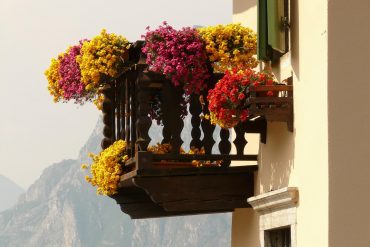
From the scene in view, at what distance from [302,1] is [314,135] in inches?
56.2

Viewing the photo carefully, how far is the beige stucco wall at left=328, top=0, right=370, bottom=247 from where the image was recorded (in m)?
11.1

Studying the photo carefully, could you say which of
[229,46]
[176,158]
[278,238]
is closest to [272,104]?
[229,46]

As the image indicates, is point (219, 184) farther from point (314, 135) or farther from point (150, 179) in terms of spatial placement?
point (314, 135)

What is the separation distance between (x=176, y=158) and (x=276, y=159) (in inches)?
44.3

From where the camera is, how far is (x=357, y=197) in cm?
1110

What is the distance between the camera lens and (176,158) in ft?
44.4

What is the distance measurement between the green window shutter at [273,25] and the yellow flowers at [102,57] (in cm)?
208

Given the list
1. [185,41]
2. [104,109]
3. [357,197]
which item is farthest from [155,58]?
[357,197]

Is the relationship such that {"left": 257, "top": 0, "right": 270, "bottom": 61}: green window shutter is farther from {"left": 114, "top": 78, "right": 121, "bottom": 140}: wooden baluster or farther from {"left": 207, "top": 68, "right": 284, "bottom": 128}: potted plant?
{"left": 114, "top": 78, "right": 121, "bottom": 140}: wooden baluster

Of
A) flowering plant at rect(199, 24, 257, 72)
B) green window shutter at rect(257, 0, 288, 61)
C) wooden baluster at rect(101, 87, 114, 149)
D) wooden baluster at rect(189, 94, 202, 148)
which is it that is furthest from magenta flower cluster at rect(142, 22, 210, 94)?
wooden baluster at rect(101, 87, 114, 149)

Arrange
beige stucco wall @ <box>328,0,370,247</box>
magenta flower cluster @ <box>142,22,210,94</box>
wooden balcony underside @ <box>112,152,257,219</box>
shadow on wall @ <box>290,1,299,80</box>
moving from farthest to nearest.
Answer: wooden balcony underside @ <box>112,152,257,219</box> → magenta flower cluster @ <box>142,22,210,94</box> → shadow on wall @ <box>290,1,299,80</box> → beige stucco wall @ <box>328,0,370,247</box>

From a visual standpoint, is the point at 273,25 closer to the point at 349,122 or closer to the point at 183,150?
the point at 349,122

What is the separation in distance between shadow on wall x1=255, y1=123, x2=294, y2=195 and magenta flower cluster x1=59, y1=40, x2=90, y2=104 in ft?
8.18

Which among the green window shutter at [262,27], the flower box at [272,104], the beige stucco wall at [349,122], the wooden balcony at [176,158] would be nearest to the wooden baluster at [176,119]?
the wooden balcony at [176,158]
